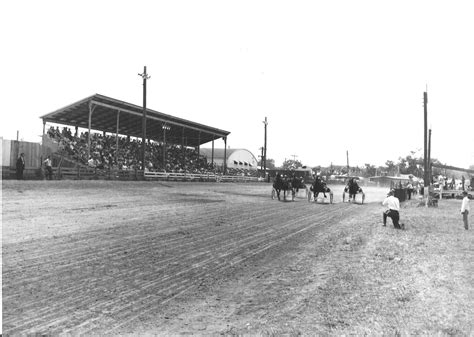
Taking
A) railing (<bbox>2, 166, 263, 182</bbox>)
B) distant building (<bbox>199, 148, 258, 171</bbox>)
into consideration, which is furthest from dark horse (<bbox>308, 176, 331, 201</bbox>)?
distant building (<bbox>199, 148, 258, 171</bbox>)

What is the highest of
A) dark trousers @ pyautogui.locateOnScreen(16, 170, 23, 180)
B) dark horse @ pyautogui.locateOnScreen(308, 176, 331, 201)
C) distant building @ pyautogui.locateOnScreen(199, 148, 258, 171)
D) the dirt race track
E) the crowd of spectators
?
distant building @ pyautogui.locateOnScreen(199, 148, 258, 171)

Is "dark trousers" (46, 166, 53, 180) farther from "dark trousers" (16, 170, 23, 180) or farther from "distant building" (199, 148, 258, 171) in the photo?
"distant building" (199, 148, 258, 171)

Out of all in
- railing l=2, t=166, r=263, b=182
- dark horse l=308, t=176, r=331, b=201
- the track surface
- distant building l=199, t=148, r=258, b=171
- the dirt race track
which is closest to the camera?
the dirt race track

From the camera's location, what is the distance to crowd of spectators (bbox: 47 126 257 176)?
31219 millimetres

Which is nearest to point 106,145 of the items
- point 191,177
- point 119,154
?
point 119,154

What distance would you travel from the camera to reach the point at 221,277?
24.5 ft

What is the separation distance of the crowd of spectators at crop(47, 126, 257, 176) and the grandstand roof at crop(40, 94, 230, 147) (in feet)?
5.95

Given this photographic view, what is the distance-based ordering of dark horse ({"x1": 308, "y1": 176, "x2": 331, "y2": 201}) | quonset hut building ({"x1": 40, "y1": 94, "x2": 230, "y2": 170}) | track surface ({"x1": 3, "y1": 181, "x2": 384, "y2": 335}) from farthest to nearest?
quonset hut building ({"x1": 40, "y1": 94, "x2": 230, "y2": 170})
dark horse ({"x1": 308, "y1": 176, "x2": 331, "y2": 201})
track surface ({"x1": 3, "y1": 181, "x2": 384, "y2": 335})

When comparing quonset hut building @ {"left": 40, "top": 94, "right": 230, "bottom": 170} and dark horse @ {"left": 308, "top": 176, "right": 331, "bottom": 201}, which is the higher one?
quonset hut building @ {"left": 40, "top": 94, "right": 230, "bottom": 170}

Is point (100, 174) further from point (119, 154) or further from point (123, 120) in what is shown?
point (123, 120)

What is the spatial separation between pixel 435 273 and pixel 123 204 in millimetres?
12239

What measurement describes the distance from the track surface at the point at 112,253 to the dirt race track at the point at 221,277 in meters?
0.03

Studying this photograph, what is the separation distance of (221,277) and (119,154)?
31.4 meters

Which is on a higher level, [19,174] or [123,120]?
[123,120]
